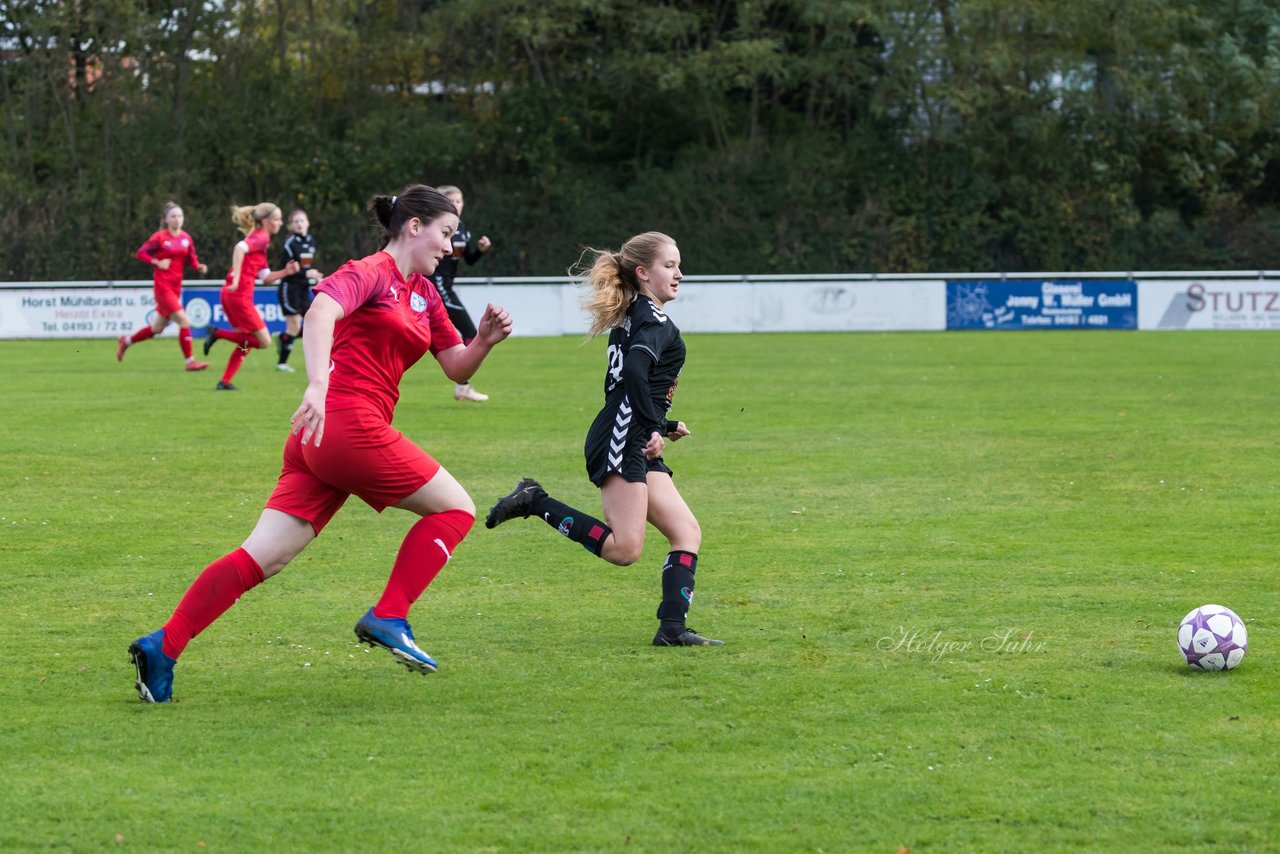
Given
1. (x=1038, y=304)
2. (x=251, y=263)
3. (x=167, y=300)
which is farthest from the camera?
(x=1038, y=304)

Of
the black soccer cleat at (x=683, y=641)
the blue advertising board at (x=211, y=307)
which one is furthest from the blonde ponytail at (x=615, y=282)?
the blue advertising board at (x=211, y=307)

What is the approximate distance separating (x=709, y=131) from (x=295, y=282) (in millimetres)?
25039

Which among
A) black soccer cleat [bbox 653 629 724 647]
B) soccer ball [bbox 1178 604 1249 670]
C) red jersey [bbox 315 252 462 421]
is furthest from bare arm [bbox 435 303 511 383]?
soccer ball [bbox 1178 604 1249 670]

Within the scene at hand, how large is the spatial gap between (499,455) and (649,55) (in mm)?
30833

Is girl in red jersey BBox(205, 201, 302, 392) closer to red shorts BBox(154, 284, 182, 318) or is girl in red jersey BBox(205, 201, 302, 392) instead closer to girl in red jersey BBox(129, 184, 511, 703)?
red shorts BBox(154, 284, 182, 318)

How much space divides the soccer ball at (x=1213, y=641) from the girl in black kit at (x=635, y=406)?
1.74m

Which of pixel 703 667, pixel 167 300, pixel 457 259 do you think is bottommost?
pixel 703 667

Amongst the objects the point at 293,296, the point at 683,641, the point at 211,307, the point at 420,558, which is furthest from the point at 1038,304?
the point at 420,558

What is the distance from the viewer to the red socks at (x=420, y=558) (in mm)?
5703

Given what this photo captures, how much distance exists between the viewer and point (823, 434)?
14273 millimetres

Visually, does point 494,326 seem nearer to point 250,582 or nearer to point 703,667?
point 250,582

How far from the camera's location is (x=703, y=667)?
6.14 m

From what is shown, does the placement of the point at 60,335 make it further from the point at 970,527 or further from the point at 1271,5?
the point at 1271,5

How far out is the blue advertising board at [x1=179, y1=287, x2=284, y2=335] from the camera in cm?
3066
